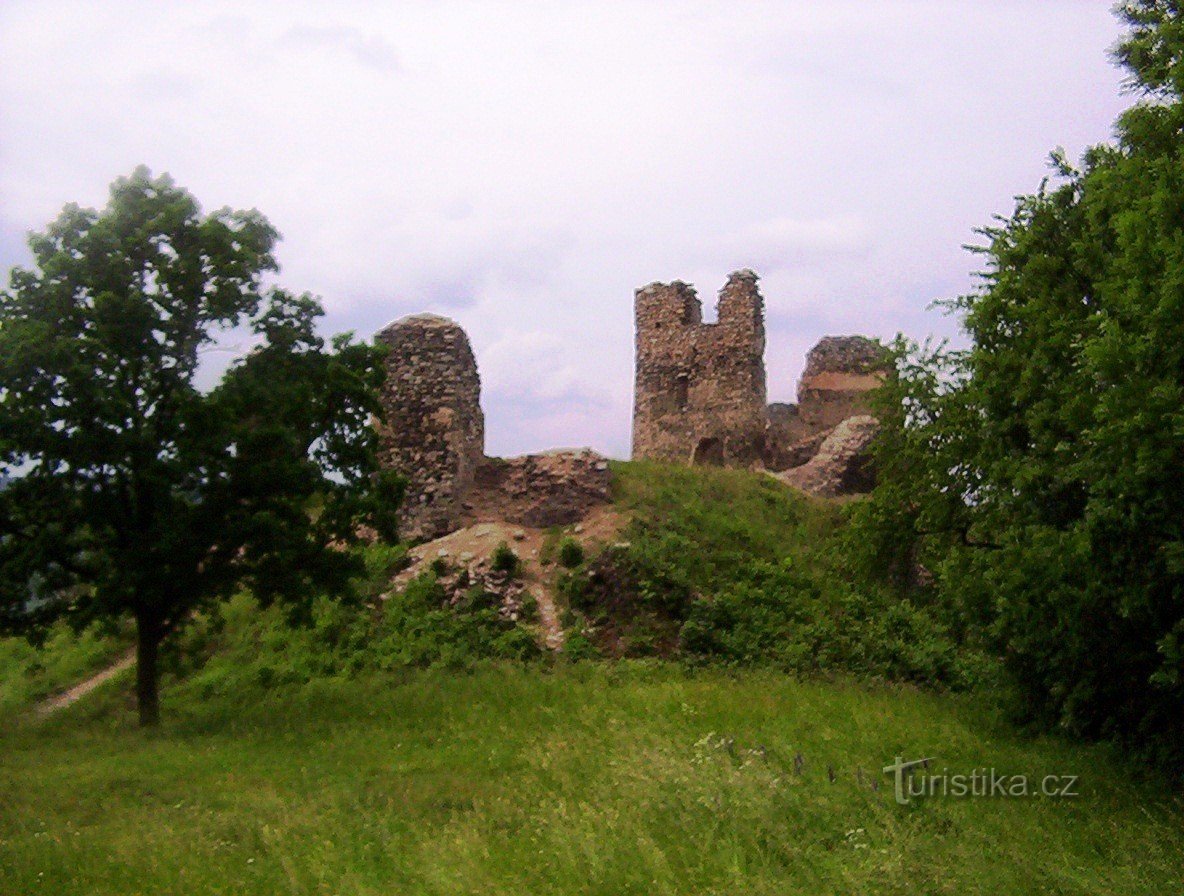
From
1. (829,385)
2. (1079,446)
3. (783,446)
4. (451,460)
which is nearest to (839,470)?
(783,446)

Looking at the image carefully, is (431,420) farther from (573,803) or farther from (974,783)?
(974,783)

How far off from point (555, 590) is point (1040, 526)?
10.4 metres

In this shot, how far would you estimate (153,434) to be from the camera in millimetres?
16594

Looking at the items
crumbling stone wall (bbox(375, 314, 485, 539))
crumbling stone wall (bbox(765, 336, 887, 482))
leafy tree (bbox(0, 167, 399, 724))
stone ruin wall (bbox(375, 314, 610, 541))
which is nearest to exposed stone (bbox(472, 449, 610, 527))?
stone ruin wall (bbox(375, 314, 610, 541))

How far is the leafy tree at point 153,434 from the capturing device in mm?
16344

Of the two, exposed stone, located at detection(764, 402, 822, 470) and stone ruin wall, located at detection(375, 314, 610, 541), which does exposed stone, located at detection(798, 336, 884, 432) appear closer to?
exposed stone, located at detection(764, 402, 822, 470)

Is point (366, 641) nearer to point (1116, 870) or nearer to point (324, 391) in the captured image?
point (324, 391)

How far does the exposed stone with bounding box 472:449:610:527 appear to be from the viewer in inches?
928

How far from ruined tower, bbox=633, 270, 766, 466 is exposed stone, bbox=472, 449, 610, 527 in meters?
10.0

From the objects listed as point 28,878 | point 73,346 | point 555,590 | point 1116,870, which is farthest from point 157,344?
point 1116,870

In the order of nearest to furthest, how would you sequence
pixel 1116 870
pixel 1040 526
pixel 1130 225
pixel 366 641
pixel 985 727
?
1. pixel 1116 870
2. pixel 1130 225
3. pixel 1040 526
4. pixel 985 727
5. pixel 366 641

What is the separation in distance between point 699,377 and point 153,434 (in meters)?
20.9

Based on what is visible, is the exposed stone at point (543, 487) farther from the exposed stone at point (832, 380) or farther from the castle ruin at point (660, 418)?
the exposed stone at point (832, 380)

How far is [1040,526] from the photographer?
495 inches
